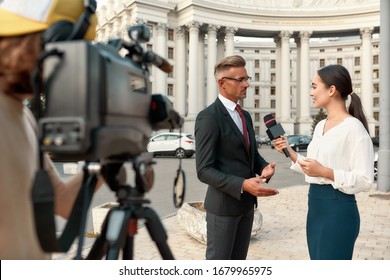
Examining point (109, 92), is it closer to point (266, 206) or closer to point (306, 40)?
point (266, 206)

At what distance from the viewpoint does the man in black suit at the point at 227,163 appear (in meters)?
2.70

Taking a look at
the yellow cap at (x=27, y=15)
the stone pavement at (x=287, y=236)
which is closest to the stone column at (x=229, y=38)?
the stone pavement at (x=287, y=236)

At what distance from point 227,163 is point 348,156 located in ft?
2.70

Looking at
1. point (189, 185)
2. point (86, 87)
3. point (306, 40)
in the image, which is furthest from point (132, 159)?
point (306, 40)

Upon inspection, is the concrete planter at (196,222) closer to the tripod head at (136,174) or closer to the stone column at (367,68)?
the tripod head at (136,174)

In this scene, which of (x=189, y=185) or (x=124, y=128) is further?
(x=189, y=185)

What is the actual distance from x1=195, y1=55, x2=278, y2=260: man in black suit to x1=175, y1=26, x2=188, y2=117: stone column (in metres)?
46.6

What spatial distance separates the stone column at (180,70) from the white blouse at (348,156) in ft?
154

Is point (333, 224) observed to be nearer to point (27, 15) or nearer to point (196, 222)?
point (27, 15)

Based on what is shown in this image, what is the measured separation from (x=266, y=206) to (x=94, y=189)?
7.64 metres

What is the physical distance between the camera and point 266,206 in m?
8.66

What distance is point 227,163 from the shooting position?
2.79 m

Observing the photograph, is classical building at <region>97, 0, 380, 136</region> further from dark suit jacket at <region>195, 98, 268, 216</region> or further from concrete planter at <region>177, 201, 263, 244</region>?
dark suit jacket at <region>195, 98, 268, 216</region>

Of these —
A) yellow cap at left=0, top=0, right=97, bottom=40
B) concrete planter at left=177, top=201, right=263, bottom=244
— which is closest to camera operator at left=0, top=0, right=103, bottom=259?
yellow cap at left=0, top=0, right=97, bottom=40
